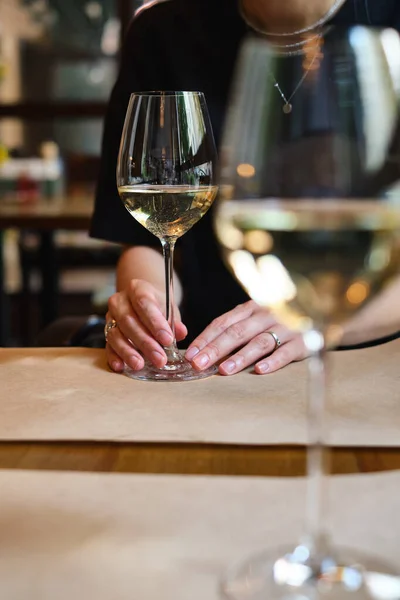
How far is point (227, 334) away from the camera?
81 cm

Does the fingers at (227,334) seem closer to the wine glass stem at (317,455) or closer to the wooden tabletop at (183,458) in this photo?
the wooden tabletop at (183,458)

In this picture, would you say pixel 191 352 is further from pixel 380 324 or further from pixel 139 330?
pixel 380 324

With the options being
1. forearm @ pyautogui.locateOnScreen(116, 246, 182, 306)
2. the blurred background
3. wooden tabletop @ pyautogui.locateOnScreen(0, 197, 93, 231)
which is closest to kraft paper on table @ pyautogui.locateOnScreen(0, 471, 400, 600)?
forearm @ pyautogui.locateOnScreen(116, 246, 182, 306)

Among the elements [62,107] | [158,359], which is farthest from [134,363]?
[62,107]

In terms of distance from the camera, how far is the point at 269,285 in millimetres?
343

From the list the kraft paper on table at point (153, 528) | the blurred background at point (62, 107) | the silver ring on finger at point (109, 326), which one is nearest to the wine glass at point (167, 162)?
the silver ring on finger at point (109, 326)

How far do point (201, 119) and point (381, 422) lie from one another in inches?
12.5

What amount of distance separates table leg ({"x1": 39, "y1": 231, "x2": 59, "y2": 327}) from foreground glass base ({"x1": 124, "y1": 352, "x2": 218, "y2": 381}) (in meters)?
2.77

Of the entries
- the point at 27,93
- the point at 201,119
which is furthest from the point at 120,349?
the point at 27,93

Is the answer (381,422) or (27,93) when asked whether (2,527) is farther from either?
(27,93)

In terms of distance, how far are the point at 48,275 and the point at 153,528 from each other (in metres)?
3.21

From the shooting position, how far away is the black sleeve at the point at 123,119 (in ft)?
4.31

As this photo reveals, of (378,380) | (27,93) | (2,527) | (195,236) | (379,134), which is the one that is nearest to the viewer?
(379,134)

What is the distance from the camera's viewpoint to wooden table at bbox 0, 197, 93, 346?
105 inches
